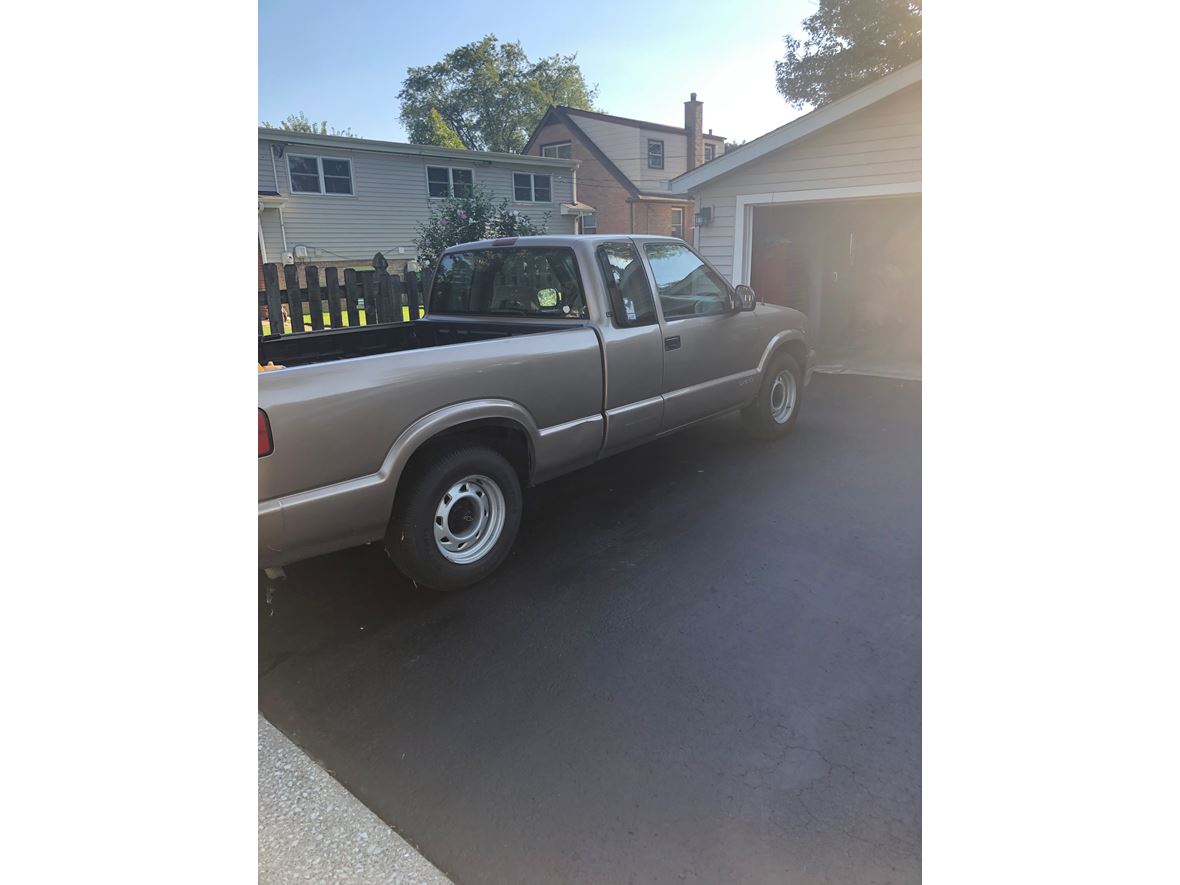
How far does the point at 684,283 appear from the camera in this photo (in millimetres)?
5441

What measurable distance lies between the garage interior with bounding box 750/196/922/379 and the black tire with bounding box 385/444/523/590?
7.77 meters

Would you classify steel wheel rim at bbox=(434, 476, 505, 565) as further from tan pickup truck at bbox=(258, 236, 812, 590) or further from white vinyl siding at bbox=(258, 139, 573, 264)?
white vinyl siding at bbox=(258, 139, 573, 264)

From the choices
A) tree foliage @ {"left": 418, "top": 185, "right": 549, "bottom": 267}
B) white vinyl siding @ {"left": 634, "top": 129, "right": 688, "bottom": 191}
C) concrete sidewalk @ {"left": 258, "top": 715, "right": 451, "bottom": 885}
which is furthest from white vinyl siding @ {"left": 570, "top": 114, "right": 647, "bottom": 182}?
concrete sidewalk @ {"left": 258, "top": 715, "right": 451, "bottom": 885}

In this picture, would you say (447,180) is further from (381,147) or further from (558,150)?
(558,150)

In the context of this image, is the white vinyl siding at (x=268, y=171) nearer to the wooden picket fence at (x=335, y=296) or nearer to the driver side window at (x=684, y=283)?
the wooden picket fence at (x=335, y=296)

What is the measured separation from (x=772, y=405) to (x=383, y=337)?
3346mm

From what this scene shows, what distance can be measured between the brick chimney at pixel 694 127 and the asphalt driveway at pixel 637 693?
29.3 m

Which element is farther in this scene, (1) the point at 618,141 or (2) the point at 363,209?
(1) the point at 618,141

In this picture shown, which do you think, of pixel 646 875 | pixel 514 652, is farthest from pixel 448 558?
pixel 646 875

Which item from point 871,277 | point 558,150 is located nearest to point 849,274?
point 871,277

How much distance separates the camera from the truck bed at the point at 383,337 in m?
4.68

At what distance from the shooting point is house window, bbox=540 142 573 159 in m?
30.7

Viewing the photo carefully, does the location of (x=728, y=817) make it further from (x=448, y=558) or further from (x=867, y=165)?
(x=867, y=165)

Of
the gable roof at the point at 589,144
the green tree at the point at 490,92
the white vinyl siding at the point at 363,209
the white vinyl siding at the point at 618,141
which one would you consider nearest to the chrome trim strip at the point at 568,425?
the white vinyl siding at the point at 363,209
